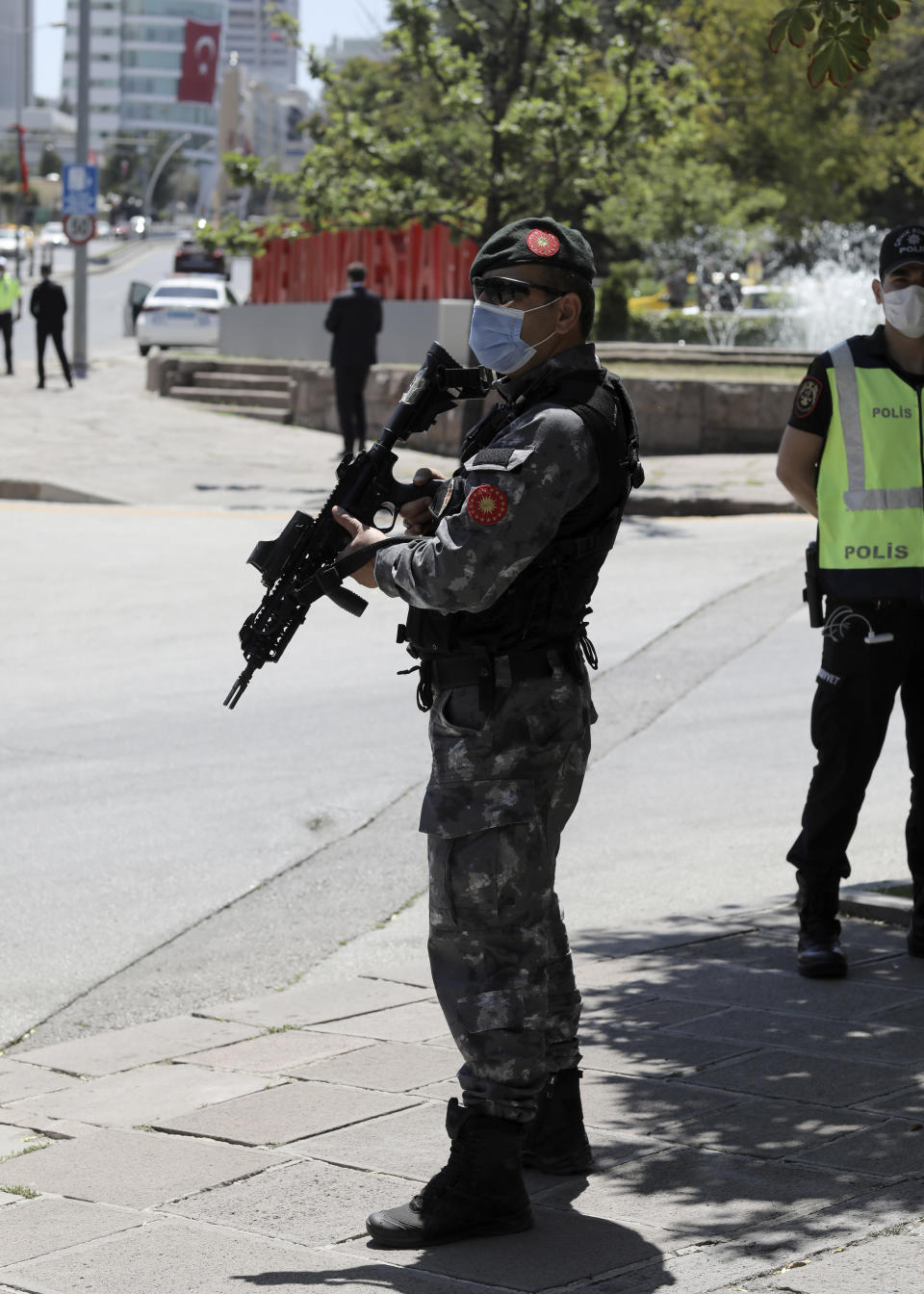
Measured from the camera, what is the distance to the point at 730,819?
7.11 metres

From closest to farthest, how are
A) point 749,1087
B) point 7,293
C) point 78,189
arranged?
point 749,1087
point 7,293
point 78,189

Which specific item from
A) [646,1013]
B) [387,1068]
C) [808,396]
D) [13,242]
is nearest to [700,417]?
[808,396]

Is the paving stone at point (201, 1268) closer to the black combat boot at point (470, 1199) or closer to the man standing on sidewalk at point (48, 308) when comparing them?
the black combat boot at point (470, 1199)

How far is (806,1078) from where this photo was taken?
4.16 m

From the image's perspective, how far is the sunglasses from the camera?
3.47m

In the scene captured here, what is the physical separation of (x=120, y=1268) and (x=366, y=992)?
1915 millimetres

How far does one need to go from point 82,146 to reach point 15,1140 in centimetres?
A: 2685

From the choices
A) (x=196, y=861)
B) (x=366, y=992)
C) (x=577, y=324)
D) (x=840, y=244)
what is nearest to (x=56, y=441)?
(x=196, y=861)

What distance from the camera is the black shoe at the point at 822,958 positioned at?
16.4 ft

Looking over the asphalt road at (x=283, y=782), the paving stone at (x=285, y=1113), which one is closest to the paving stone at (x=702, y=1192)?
the paving stone at (x=285, y=1113)

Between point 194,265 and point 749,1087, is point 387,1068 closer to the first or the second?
point 749,1087

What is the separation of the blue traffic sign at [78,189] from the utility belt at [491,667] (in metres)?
26.3

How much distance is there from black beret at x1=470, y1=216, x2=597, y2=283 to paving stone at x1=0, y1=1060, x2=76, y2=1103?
7.34 ft

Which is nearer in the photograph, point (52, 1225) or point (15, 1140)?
point (52, 1225)
